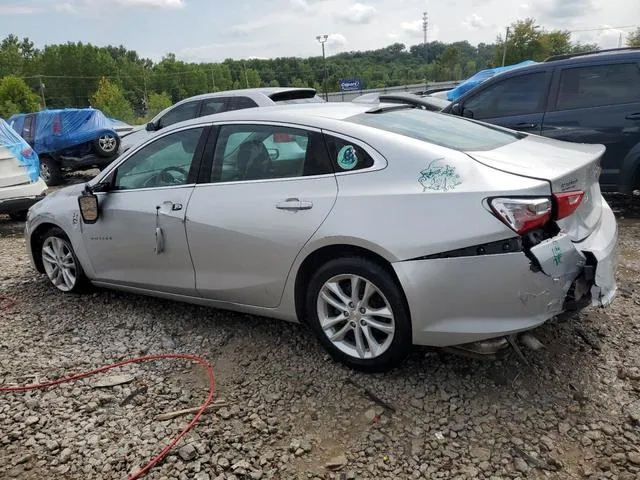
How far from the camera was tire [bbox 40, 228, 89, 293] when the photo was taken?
183 inches

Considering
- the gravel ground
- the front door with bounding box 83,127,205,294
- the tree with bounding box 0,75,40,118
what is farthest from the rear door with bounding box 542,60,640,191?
the tree with bounding box 0,75,40,118

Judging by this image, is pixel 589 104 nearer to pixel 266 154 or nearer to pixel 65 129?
pixel 266 154

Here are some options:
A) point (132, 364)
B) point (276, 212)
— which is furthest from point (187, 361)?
point (276, 212)

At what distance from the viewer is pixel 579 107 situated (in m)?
6.03

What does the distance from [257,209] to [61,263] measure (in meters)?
2.39

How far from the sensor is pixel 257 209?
331 centimetres

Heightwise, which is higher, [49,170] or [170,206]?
[170,206]

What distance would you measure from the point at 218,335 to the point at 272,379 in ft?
2.49

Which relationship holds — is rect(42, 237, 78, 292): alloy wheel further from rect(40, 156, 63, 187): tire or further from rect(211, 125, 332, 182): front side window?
rect(40, 156, 63, 187): tire

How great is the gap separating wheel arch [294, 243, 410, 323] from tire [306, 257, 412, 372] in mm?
26

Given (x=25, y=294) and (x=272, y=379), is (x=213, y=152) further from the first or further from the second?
(x=25, y=294)

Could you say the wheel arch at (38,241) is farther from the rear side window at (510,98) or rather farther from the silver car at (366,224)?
the rear side window at (510,98)

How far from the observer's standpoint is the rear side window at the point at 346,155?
9.94ft

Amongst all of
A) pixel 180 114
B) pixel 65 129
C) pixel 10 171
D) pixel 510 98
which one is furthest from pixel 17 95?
pixel 510 98
